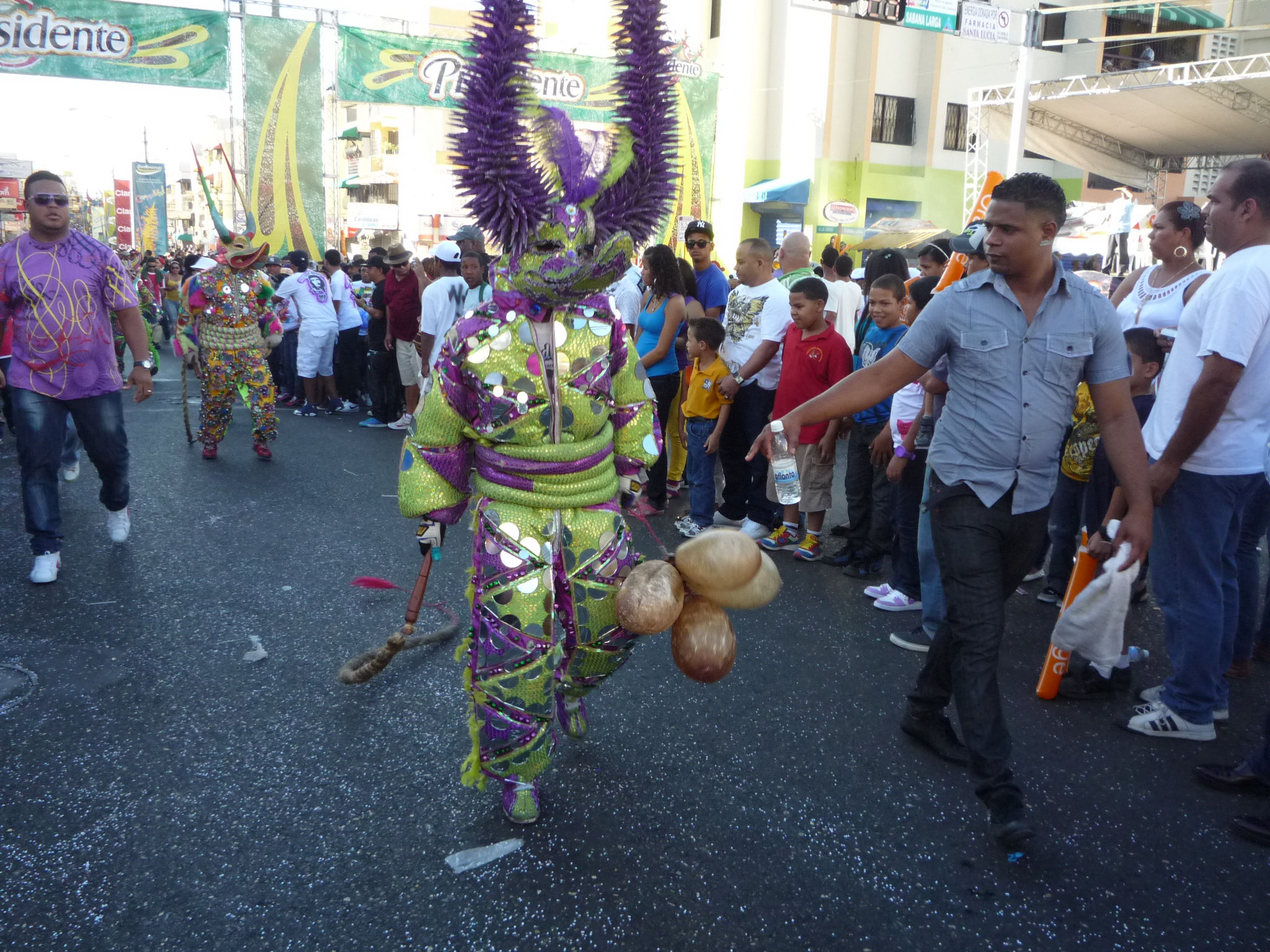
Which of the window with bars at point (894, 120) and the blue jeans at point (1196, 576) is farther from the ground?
the window with bars at point (894, 120)

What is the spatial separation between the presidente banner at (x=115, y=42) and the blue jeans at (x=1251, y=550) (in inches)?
694

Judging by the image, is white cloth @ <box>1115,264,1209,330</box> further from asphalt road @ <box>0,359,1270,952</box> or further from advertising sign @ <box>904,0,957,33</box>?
advertising sign @ <box>904,0,957,33</box>

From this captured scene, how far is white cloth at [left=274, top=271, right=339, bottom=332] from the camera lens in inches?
441

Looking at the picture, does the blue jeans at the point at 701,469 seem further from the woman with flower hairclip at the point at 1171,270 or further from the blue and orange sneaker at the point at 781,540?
the woman with flower hairclip at the point at 1171,270

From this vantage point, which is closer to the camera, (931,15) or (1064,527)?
(1064,527)

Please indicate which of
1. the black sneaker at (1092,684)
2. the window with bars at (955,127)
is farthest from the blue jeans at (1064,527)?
the window with bars at (955,127)

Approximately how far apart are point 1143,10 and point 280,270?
2434 centimetres

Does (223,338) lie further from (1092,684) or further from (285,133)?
(285,133)

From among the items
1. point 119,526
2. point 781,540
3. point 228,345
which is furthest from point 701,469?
point 228,345

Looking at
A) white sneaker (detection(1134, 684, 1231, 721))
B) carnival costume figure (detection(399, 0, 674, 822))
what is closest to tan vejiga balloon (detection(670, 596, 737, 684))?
carnival costume figure (detection(399, 0, 674, 822))

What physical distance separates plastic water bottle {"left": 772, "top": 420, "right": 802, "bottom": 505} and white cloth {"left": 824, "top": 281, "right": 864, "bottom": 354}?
6.12 meters

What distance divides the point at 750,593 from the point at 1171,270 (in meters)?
3.15

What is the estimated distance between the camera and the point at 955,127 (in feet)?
95.0

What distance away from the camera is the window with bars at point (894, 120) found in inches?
1116
